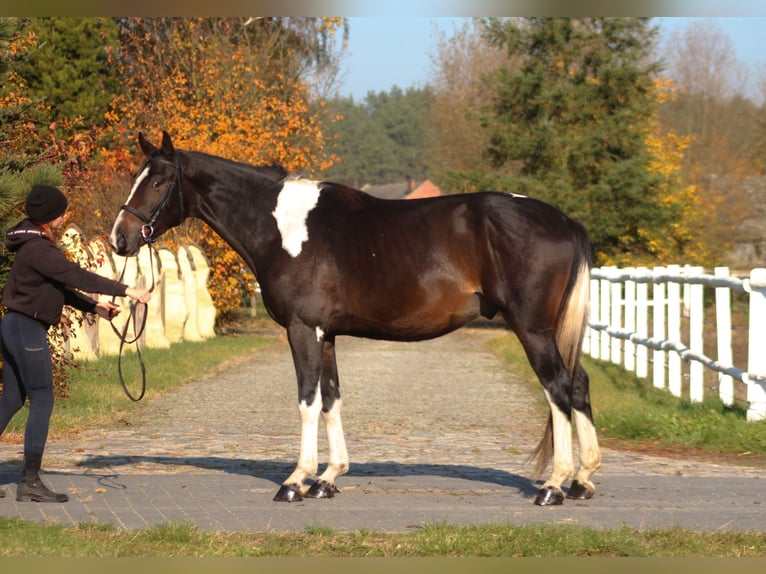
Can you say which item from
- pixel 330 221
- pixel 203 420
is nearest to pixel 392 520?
pixel 330 221

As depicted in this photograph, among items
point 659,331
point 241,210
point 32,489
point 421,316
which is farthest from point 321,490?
point 659,331

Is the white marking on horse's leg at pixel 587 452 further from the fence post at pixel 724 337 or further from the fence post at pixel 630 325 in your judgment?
the fence post at pixel 630 325

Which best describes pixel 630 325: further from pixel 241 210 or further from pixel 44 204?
pixel 44 204

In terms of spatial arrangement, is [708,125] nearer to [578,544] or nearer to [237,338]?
[237,338]

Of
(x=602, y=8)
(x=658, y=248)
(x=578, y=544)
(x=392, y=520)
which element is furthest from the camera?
(x=658, y=248)

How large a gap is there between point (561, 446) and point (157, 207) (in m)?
3.50

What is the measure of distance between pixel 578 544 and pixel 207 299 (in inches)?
877

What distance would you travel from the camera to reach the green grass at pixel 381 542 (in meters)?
6.72

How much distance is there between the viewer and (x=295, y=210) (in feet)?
30.9

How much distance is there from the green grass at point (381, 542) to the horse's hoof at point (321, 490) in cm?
152

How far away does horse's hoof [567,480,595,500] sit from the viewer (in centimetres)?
872

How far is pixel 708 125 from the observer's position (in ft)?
247

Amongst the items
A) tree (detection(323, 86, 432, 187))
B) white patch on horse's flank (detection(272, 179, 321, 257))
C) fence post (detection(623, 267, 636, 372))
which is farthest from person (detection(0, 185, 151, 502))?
tree (detection(323, 86, 432, 187))

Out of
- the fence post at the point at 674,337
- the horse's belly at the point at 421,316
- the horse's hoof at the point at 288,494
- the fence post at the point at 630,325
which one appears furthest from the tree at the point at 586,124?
the horse's hoof at the point at 288,494
